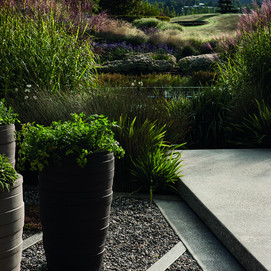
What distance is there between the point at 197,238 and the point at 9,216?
5.33 feet

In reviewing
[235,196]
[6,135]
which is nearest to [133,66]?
[235,196]

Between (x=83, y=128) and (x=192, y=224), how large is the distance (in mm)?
1431

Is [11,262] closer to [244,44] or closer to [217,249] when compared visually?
[217,249]

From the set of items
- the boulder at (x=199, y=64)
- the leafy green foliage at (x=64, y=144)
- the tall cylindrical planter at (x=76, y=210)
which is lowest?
the boulder at (x=199, y=64)

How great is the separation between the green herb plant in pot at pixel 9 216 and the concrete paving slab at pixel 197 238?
1.26 metres

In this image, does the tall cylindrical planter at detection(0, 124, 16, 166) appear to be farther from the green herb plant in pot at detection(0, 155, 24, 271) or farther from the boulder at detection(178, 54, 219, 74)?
the boulder at detection(178, 54, 219, 74)

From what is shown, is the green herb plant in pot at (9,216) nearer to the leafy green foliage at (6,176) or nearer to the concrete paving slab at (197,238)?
the leafy green foliage at (6,176)

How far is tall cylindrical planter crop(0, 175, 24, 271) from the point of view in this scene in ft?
7.50

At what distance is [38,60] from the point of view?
5.70 metres

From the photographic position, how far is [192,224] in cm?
371

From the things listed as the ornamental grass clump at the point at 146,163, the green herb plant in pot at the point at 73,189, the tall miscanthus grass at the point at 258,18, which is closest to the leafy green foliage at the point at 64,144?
the green herb plant in pot at the point at 73,189

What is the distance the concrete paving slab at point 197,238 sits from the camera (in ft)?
9.91

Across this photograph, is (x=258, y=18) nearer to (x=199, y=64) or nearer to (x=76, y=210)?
(x=76, y=210)

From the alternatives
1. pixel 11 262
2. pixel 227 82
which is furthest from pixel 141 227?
pixel 227 82
